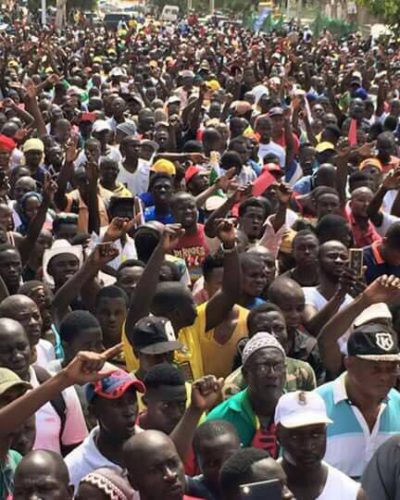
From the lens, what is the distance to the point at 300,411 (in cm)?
421

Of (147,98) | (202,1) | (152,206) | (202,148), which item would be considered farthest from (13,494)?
(202,1)

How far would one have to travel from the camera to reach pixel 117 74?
18062 millimetres

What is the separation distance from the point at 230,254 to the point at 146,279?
19.1 inches

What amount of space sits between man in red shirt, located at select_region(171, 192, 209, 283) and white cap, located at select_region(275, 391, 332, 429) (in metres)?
3.30

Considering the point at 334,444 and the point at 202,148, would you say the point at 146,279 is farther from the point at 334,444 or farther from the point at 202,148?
the point at 202,148

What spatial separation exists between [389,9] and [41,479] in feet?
94.8

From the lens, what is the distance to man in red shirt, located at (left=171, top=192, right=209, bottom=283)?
298 inches

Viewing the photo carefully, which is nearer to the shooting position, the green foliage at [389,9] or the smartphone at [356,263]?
the smartphone at [356,263]

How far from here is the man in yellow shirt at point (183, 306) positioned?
570cm

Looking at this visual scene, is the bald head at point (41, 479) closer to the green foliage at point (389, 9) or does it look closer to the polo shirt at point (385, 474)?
the polo shirt at point (385, 474)

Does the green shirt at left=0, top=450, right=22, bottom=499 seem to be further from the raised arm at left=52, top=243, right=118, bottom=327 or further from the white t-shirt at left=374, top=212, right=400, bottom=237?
the white t-shirt at left=374, top=212, right=400, bottom=237

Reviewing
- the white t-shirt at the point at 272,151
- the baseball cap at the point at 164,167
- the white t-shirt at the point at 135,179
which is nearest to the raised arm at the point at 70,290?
the baseball cap at the point at 164,167

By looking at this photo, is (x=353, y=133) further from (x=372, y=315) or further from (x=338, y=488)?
(x=338, y=488)

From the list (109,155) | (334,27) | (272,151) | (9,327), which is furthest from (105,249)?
(334,27)
